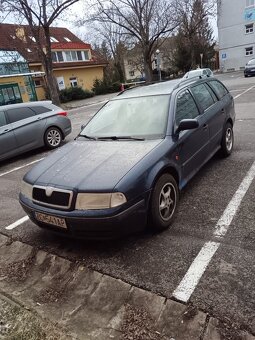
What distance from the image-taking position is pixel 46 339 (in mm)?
2533

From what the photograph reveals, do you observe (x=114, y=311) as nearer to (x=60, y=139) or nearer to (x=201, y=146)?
(x=201, y=146)

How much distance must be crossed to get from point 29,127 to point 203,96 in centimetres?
520

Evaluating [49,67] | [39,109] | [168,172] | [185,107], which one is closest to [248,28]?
[49,67]

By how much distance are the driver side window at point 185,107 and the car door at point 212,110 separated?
0.74ft

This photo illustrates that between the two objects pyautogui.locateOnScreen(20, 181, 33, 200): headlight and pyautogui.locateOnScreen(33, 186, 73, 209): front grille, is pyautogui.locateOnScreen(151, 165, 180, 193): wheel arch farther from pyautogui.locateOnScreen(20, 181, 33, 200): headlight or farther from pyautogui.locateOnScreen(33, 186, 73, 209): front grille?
pyautogui.locateOnScreen(20, 181, 33, 200): headlight

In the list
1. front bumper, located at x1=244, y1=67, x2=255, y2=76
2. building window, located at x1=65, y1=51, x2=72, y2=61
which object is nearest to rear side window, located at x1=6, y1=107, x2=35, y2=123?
front bumper, located at x1=244, y1=67, x2=255, y2=76

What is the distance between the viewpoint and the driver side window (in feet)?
14.5

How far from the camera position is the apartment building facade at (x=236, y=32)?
141 feet

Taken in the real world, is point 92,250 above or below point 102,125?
below

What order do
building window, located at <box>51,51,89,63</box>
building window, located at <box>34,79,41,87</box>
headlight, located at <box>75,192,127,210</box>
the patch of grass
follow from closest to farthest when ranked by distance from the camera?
1. the patch of grass
2. headlight, located at <box>75,192,127,210</box>
3. building window, located at <box>34,79,41,87</box>
4. building window, located at <box>51,51,89,63</box>

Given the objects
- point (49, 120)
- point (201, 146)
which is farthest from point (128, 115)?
Result: point (49, 120)

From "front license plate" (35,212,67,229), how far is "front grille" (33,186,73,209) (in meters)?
0.13

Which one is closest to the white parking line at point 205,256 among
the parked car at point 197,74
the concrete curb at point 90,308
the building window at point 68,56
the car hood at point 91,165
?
the concrete curb at point 90,308

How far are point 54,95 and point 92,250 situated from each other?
2275 centimetres
